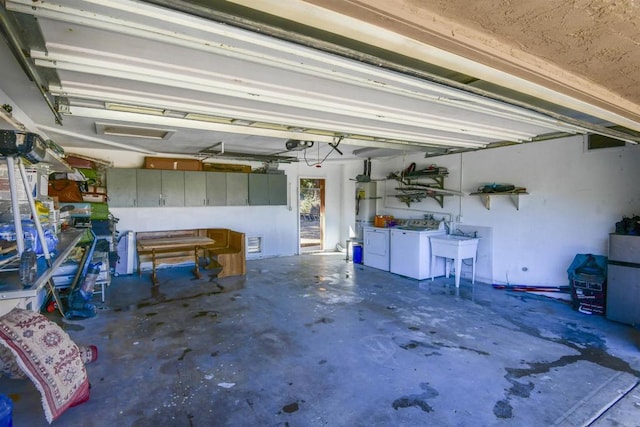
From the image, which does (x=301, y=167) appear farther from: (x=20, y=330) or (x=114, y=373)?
(x=20, y=330)

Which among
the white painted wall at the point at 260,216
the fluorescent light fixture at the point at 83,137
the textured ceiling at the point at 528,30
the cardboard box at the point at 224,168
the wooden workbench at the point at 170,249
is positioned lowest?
the wooden workbench at the point at 170,249

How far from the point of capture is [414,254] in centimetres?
567

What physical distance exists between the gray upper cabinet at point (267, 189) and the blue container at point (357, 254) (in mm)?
1951

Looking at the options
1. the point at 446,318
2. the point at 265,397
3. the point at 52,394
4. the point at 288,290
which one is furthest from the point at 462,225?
the point at 52,394

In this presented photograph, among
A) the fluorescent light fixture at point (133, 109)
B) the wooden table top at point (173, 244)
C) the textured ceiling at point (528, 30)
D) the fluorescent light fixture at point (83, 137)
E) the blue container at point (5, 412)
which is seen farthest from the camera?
the wooden table top at point (173, 244)

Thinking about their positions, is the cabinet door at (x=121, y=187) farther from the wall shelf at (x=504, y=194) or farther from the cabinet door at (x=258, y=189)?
the wall shelf at (x=504, y=194)

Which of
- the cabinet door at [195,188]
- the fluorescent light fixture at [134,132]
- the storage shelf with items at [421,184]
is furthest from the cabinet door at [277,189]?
the fluorescent light fixture at [134,132]

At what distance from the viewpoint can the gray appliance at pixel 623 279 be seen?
360cm

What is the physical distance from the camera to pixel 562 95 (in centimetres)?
161

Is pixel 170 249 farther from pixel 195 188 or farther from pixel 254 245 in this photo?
pixel 254 245

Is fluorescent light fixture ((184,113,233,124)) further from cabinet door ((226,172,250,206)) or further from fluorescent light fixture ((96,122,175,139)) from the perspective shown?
cabinet door ((226,172,250,206))

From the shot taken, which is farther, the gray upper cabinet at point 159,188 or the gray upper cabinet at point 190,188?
the gray upper cabinet at point 159,188

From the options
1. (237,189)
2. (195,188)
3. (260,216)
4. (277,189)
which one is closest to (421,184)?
(277,189)

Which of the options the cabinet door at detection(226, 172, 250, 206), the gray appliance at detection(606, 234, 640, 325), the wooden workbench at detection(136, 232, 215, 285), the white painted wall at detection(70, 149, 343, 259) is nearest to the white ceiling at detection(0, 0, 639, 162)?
the gray appliance at detection(606, 234, 640, 325)
